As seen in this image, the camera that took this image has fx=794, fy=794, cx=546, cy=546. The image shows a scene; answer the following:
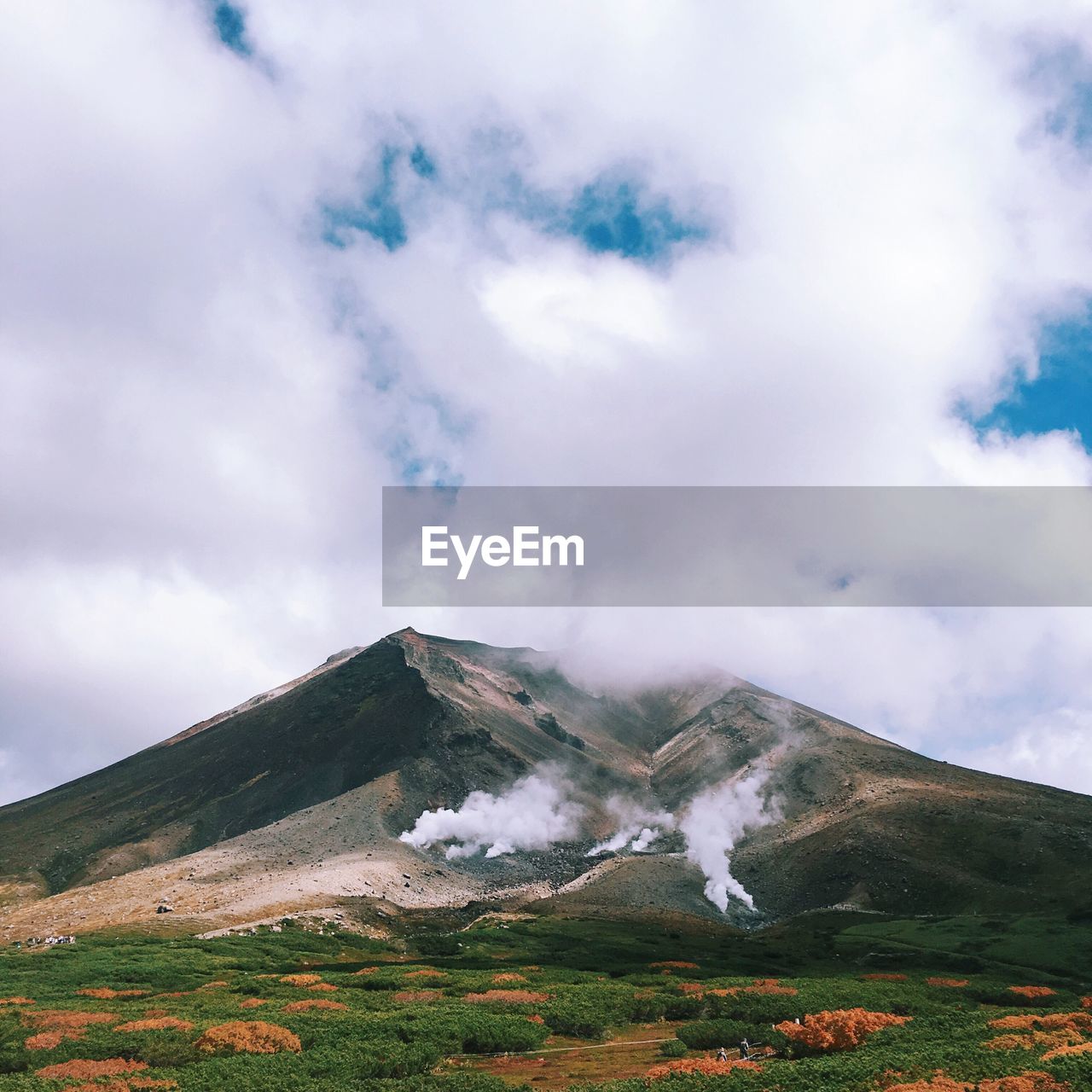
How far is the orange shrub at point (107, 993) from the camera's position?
57.2 metres

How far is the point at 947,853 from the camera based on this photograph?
159 metres

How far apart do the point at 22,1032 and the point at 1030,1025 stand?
4970 centimetres

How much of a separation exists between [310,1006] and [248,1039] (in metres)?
9.78

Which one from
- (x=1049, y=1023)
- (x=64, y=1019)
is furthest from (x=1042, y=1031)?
(x=64, y=1019)

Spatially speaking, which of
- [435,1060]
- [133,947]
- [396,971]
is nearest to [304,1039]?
[435,1060]

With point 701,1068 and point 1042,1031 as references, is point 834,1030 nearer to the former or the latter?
point 701,1068

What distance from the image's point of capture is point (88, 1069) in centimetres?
3369

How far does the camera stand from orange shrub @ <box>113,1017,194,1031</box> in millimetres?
41188

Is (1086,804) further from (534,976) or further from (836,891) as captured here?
(534,976)

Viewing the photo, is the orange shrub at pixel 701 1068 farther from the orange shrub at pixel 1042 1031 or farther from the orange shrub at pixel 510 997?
the orange shrub at pixel 510 997

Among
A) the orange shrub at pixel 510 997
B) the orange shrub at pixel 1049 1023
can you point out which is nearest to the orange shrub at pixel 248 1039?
the orange shrub at pixel 510 997

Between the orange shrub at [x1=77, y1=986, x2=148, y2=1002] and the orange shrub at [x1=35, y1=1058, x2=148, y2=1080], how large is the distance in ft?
82.8

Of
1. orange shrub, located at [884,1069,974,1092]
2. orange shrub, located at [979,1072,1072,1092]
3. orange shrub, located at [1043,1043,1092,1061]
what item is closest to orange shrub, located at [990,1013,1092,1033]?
orange shrub, located at [1043,1043,1092,1061]

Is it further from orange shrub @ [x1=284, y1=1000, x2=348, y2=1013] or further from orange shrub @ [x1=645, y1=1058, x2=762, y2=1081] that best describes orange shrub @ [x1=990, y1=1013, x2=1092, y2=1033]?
orange shrub @ [x1=284, y1=1000, x2=348, y2=1013]
